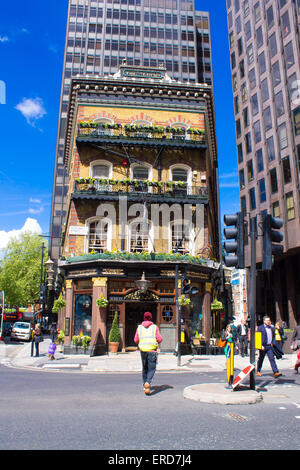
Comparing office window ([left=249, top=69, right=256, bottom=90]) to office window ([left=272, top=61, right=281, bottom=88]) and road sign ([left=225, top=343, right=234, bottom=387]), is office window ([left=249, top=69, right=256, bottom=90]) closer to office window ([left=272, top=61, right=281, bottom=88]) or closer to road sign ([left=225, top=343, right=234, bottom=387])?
office window ([left=272, top=61, right=281, bottom=88])

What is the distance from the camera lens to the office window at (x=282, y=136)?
107 ft

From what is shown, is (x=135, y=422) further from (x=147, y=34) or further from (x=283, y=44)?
(x=147, y=34)

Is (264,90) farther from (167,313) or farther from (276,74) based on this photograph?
(167,313)

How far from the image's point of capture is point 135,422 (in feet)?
19.6

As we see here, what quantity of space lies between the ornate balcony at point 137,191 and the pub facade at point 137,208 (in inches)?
2.4

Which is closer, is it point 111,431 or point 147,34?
point 111,431

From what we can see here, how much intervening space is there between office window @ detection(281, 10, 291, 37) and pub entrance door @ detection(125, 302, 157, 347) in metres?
26.9

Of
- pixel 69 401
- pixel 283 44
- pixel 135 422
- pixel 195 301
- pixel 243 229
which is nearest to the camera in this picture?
pixel 135 422

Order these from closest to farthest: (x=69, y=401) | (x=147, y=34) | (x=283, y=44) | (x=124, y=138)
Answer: (x=69, y=401)
(x=124, y=138)
(x=283, y=44)
(x=147, y=34)

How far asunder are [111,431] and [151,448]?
96 centimetres

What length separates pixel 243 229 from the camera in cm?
883

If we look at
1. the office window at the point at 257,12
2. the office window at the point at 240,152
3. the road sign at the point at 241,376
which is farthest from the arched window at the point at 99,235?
the office window at the point at 257,12

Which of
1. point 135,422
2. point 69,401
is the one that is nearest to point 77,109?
point 69,401

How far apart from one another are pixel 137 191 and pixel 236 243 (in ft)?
51.3
